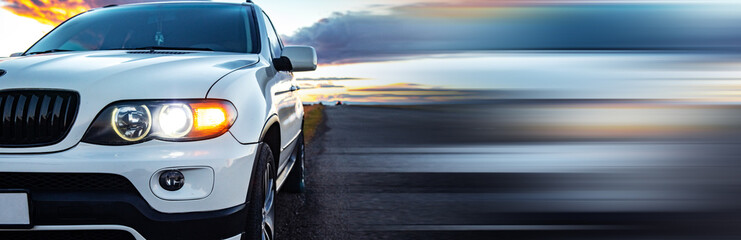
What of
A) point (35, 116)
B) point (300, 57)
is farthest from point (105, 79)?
point (300, 57)

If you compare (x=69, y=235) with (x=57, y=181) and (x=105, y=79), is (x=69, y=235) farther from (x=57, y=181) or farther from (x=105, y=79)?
(x=105, y=79)

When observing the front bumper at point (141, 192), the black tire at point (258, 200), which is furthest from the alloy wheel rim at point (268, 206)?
the front bumper at point (141, 192)

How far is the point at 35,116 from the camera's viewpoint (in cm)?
188

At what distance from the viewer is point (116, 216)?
1.79 meters

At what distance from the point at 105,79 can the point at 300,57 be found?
152 centimetres

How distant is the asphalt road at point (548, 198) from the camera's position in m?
3.05

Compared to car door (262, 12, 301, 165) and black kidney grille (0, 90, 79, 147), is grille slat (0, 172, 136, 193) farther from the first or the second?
car door (262, 12, 301, 165)

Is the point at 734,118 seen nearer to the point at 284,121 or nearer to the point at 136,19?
the point at 284,121

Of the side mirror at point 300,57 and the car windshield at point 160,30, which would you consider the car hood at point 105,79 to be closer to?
the car windshield at point 160,30

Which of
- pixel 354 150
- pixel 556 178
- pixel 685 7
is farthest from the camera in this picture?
pixel 354 150

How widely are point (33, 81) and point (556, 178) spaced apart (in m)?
3.84

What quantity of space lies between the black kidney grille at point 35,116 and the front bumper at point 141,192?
0.07m

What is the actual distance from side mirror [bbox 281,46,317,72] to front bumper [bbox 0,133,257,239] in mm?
1437

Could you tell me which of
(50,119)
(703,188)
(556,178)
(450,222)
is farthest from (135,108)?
(703,188)
